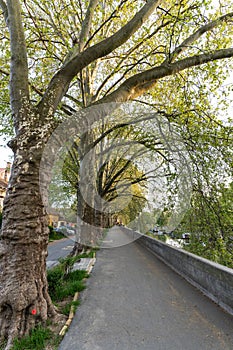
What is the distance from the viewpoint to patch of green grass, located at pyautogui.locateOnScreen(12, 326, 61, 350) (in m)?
2.48

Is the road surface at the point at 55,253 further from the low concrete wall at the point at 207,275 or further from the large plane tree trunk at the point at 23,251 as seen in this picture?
the large plane tree trunk at the point at 23,251

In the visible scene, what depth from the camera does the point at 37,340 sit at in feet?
8.49

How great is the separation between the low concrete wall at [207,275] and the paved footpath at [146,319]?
0.16m

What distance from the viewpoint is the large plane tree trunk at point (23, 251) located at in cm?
273

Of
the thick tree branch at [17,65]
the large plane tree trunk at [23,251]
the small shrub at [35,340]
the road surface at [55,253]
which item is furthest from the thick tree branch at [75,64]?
the road surface at [55,253]

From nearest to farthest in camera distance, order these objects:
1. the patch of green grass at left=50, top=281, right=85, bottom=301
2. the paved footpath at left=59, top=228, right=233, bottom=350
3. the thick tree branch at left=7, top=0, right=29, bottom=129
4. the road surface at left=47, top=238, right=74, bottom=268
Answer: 1. the paved footpath at left=59, top=228, right=233, bottom=350
2. the thick tree branch at left=7, top=0, right=29, bottom=129
3. the patch of green grass at left=50, top=281, right=85, bottom=301
4. the road surface at left=47, top=238, right=74, bottom=268

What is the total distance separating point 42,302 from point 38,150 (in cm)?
221

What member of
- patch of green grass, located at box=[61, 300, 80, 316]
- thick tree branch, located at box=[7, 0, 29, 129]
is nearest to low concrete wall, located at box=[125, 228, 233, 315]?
patch of green grass, located at box=[61, 300, 80, 316]

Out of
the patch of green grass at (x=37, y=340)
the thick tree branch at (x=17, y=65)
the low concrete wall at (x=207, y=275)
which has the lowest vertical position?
the patch of green grass at (x=37, y=340)

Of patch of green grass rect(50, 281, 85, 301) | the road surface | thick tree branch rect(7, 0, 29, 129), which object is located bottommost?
the road surface

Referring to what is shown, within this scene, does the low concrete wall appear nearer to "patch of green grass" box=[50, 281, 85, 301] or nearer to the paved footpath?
the paved footpath

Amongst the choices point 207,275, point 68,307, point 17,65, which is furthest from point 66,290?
point 17,65

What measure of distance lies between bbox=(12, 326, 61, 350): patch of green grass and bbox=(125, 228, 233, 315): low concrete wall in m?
2.83

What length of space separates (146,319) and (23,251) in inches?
85.1
